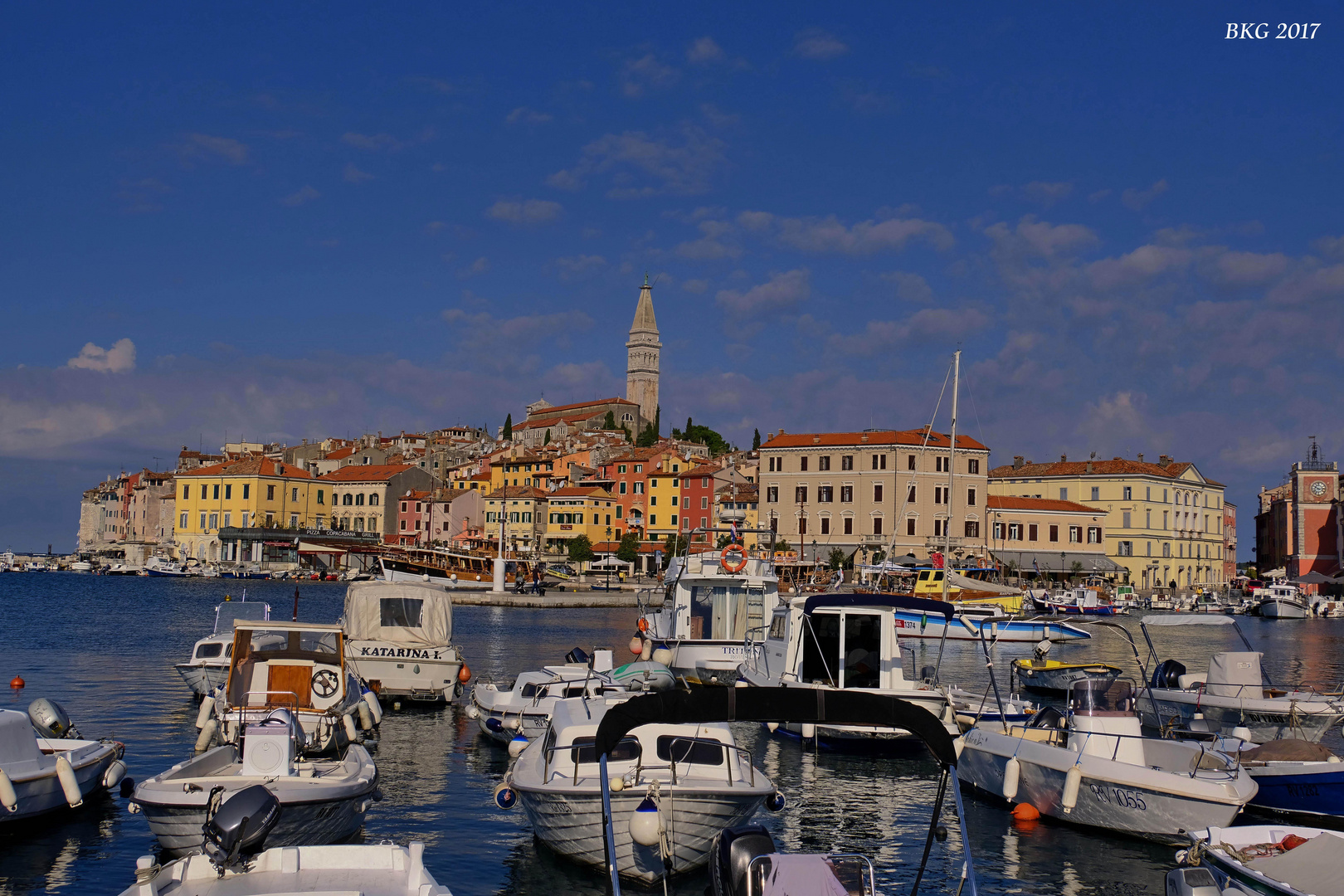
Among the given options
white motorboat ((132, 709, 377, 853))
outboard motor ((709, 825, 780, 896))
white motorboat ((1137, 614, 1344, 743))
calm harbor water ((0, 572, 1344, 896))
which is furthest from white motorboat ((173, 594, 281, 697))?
outboard motor ((709, 825, 780, 896))

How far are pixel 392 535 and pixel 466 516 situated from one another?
8.22 m

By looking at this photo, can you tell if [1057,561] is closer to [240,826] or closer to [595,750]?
[595,750]

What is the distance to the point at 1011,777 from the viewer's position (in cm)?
1585

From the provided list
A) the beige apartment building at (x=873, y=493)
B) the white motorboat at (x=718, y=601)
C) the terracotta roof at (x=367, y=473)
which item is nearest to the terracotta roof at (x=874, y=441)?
the beige apartment building at (x=873, y=493)

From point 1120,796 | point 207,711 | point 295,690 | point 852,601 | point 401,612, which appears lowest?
point 1120,796

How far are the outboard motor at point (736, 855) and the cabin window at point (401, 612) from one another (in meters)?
18.0

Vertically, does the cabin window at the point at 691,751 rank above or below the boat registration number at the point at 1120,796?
above

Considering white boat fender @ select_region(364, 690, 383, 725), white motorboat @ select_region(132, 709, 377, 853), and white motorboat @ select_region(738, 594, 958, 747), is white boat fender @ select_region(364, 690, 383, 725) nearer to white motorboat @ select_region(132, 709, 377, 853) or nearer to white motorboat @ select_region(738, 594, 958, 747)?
white motorboat @ select_region(132, 709, 377, 853)

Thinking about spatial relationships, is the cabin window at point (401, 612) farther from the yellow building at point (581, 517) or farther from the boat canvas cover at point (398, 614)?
the yellow building at point (581, 517)

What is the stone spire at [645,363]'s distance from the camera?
196875 mm

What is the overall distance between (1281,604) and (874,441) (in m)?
30.4

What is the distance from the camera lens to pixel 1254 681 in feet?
73.9

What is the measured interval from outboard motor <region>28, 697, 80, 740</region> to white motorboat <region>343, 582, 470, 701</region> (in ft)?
25.5

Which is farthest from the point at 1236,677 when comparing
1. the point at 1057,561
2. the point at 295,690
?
the point at 1057,561
